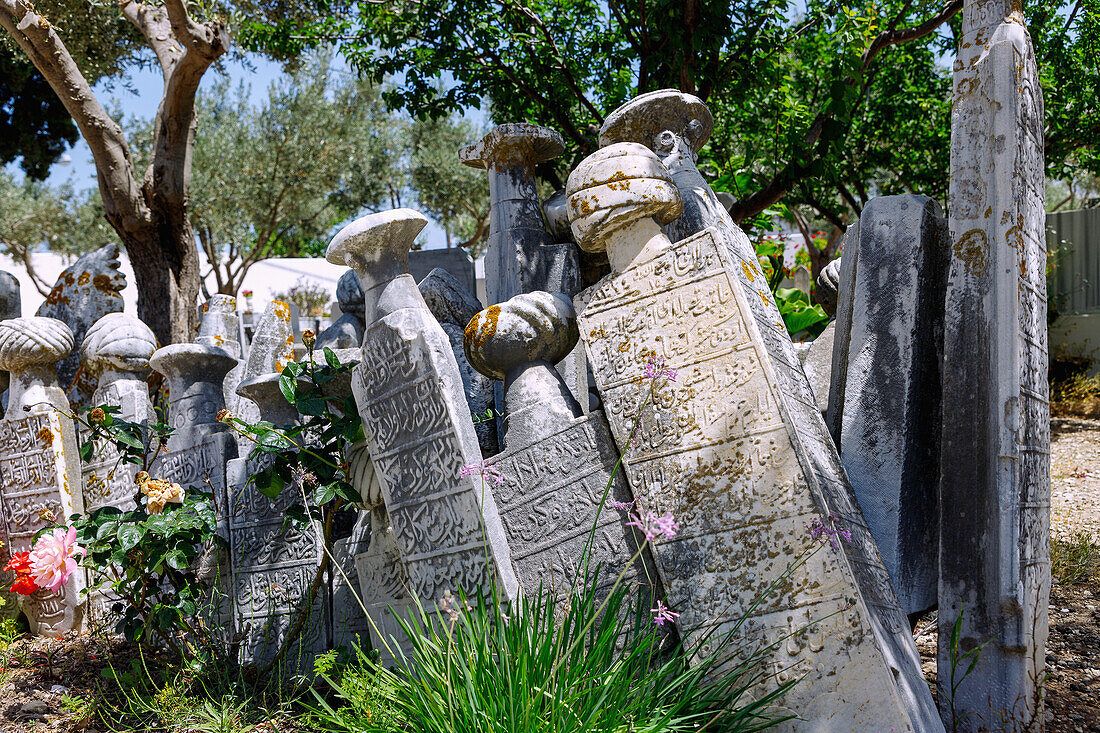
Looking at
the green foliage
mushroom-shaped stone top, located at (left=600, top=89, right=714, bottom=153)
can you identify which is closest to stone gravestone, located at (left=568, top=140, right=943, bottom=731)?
mushroom-shaped stone top, located at (left=600, top=89, right=714, bottom=153)

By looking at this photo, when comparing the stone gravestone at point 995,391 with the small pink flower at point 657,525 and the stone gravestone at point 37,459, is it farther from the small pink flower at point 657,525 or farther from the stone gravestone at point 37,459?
the stone gravestone at point 37,459

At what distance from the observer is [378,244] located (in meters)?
2.99

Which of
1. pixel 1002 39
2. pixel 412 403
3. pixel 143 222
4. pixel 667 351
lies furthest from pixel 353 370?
pixel 143 222

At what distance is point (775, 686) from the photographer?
7.63ft

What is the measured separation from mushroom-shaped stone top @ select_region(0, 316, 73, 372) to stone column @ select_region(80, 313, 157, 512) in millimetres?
212

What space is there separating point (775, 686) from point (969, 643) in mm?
675

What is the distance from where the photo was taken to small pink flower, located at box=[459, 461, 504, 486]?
2.60 meters

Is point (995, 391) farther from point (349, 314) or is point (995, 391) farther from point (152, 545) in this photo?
point (349, 314)

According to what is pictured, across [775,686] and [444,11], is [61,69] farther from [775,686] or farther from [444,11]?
[775,686]

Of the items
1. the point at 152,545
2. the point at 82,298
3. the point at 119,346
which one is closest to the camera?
the point at 152,545

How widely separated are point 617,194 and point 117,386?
296 centimetres

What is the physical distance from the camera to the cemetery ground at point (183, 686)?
296 cm

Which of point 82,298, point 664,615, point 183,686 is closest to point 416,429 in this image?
point 664,615

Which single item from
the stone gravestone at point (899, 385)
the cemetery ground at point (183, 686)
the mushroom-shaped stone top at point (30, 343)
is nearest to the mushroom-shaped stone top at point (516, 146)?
the stone gravestone at point (899, 385)
